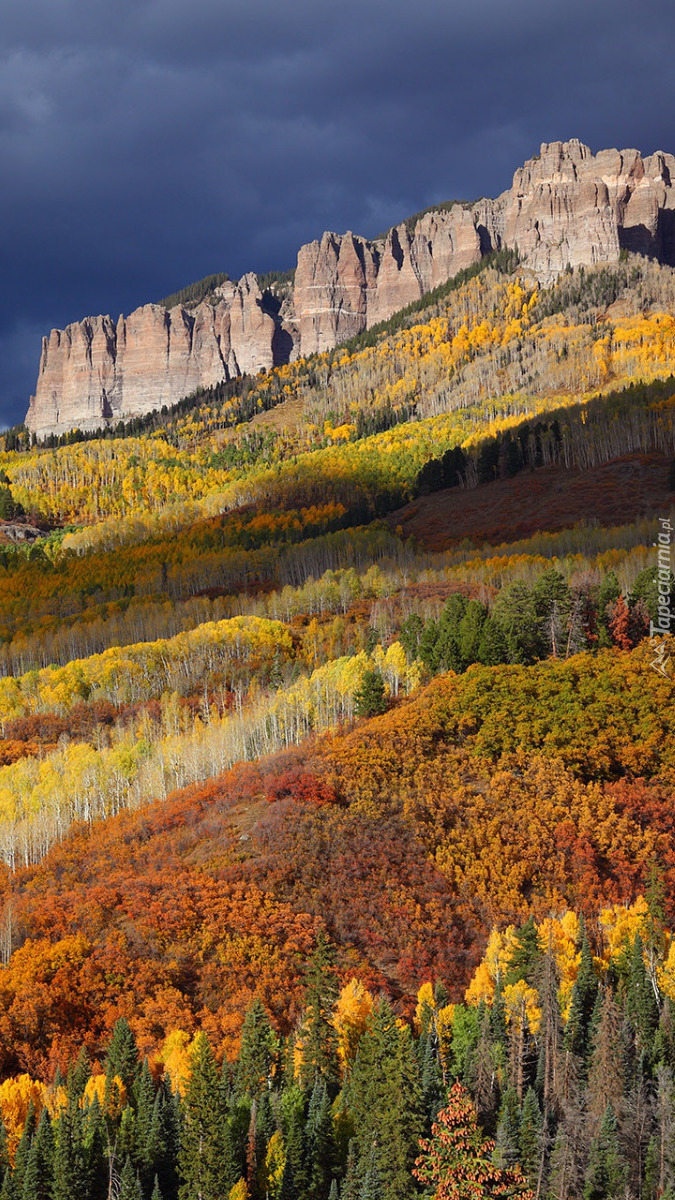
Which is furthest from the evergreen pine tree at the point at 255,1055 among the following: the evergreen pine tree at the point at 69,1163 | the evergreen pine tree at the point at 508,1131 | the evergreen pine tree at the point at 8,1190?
the evergreen pine tree at the point at 508,1131

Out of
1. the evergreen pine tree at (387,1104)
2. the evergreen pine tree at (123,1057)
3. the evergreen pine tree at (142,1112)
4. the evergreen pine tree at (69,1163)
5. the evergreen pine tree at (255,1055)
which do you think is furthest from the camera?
the evergreen pine tree at (123,1057)

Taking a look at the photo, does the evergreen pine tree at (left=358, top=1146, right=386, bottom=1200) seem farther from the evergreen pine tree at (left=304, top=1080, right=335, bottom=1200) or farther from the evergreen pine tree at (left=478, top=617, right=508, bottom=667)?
the evergreen pine tree at (left=478, top=617, right=508, bottom=667)

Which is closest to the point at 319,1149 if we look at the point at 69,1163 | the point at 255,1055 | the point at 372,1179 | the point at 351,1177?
the point at 351,1177

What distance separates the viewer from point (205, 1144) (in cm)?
3688

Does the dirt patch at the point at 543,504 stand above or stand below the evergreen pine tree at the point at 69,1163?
above

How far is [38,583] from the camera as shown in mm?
156750

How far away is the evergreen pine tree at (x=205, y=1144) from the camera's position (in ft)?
120

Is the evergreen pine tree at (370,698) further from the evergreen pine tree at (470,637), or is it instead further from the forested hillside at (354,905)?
the evergreen pine tree at (470,637)

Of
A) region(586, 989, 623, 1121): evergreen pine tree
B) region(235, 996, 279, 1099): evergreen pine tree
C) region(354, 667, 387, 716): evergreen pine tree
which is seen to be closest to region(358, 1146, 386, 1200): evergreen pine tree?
region(235, 996, 279, 1099): evergreen pine tree

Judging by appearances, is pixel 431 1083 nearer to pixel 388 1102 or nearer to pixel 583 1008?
pixel 388 1102

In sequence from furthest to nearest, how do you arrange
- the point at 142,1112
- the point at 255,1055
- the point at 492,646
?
the point at 492,646 → the point at 255,1055 → the point at 142,1112

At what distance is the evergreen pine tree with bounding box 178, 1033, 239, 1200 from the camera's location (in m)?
36.5

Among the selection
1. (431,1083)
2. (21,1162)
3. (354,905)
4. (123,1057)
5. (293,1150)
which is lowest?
(293,1150)

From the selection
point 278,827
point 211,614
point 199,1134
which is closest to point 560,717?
point 278,827
